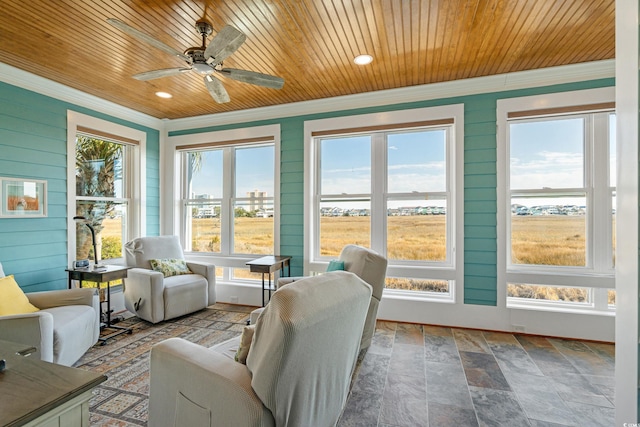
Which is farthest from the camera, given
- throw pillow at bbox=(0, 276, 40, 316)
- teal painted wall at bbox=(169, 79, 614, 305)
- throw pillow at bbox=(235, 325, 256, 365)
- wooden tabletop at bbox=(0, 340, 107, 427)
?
teal painted wall at bbox=(169, 79, 614, 305)

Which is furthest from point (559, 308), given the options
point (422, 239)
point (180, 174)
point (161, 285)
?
point (180, 174)

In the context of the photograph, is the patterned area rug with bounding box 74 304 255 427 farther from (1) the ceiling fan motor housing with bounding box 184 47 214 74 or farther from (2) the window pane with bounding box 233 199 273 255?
(1) the ceiling fan motor housing with bounding box 184 47 214 74

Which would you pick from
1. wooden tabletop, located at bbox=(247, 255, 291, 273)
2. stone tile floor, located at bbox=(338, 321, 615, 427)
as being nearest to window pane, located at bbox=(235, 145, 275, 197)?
wooden tabletop, located at bbox=(247, 255, 291, 273)

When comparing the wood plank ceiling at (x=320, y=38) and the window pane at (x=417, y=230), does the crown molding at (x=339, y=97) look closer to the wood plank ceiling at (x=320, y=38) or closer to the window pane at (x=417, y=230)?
the wood plank ceiling at (x=320, y=38)

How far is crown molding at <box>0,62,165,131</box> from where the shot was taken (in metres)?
3.12

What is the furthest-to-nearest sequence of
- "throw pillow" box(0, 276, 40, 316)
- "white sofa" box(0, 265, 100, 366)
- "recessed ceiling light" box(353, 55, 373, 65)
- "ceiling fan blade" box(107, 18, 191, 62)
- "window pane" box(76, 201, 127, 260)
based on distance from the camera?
"window pane" box(76, 201, 127, 260) → "recessed ceiling light" box(353, 55, 373, 65) → "throw pillow" box(0, 276, 40, 316) → "white sofa" box(0, 265, 100, 366) → "ceiling fan blade" box(107, 18, 191, 62)

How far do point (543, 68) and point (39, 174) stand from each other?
5.59m

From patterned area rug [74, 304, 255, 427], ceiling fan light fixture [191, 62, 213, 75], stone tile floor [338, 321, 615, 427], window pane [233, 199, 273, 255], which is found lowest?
stone tile floor [338, 321, 615, 427]

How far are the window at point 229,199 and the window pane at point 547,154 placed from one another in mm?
3026

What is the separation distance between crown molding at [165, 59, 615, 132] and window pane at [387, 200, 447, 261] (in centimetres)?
132

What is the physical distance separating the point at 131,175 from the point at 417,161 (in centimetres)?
417

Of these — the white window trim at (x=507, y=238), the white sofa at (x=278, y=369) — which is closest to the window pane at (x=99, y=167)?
the white sofa at (x=278, y=369)

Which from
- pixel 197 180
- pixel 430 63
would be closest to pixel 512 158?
pixel 430 63

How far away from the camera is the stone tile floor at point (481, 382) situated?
1985 mm
